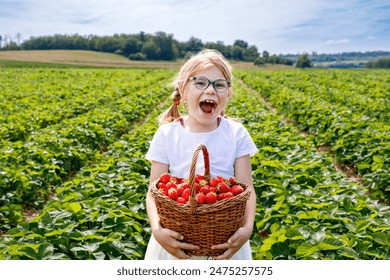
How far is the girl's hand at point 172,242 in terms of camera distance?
2213mm

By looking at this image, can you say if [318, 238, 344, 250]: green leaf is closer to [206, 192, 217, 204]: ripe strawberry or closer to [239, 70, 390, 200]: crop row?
[206, 192, 217, 204]: ripe strawberry

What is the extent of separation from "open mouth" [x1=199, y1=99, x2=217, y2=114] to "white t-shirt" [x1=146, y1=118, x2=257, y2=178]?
0.58ft

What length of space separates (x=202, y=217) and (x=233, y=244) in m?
0.28

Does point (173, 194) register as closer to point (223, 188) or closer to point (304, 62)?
point (223, 188)

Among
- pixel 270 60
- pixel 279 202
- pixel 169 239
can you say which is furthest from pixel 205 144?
pixel 270 60

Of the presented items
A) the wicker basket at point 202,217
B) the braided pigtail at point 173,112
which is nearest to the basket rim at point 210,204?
the wicker basket at point 202,217

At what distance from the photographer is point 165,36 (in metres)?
82.1

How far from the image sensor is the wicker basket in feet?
6.85

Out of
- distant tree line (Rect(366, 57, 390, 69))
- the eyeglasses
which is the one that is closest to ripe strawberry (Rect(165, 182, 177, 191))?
the eyeglasses

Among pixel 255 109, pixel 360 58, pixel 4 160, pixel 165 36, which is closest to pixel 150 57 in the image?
pixel 165 36

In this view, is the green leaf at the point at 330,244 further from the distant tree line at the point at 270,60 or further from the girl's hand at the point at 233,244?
the distant tree line at the point at 270,60

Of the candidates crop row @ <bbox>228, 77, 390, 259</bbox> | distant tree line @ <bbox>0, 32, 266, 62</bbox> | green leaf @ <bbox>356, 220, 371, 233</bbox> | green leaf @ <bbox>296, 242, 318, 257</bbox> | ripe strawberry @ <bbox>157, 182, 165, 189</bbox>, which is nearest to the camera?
ripe strawberry @ <bbox>157, 182, 165, 189</bbox>

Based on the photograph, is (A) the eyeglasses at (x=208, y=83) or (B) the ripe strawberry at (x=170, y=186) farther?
(A) the eyeglasses at (x=208, y=83)
